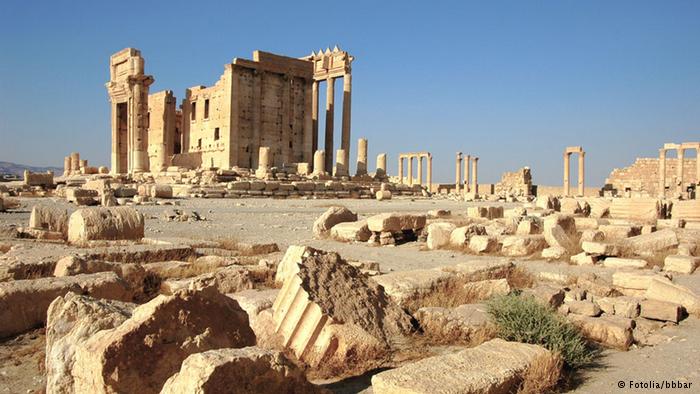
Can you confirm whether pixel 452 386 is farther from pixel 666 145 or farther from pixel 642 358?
pixel 666 145

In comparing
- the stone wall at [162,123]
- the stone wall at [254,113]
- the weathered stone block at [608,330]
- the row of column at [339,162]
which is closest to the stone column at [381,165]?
the row of column at [339,162]

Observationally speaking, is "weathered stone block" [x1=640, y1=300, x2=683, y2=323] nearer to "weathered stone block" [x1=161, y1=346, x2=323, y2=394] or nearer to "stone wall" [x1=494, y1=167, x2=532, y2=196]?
"weathered stone block" [x1=161, y1=346, x2=323, y2=394]

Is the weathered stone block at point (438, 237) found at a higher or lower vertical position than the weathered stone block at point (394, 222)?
lower

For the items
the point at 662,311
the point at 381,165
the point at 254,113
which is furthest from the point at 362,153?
the point at 662,311

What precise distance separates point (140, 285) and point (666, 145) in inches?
1374

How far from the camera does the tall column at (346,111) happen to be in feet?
117

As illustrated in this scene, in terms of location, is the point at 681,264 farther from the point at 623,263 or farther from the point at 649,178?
the point at 649,178

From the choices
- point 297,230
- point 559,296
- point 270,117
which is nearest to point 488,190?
point 270,117

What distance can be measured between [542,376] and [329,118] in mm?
35110

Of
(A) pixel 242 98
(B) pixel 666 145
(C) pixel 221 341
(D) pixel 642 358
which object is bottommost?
(D) pixel 642 358

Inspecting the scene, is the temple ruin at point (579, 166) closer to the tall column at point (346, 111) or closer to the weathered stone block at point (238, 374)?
the tall column at point (346, 111)

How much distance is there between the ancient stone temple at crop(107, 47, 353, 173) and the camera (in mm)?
33281

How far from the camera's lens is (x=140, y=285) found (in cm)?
568

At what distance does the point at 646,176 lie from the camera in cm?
4031
